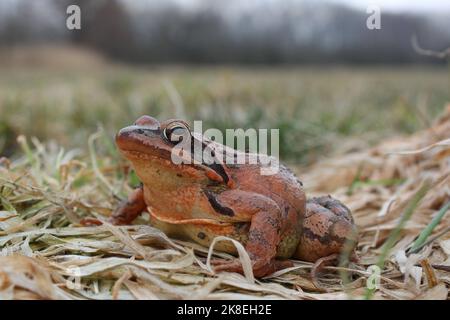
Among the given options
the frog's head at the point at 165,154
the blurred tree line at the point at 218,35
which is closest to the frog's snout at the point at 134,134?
the frog's head at the point at 165,154

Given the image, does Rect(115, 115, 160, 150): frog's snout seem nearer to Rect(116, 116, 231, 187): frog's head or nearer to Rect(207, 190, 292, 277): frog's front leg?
Rect(116, 116, 231, 187): frog's head

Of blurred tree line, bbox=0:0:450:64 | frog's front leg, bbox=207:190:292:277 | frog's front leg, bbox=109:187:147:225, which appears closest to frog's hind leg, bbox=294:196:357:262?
frog's front leg, bbox=207:190:292:277

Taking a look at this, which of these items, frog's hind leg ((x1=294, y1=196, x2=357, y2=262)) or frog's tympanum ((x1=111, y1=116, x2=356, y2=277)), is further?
frog's hind leg ((x1=294, y1=196, x2=357, y2=262))

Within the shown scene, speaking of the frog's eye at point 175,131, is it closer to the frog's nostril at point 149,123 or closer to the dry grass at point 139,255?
the frog's nostril at point 149,123

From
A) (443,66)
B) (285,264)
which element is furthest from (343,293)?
(443,66)

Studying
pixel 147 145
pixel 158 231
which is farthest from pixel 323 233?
pixel 147 145

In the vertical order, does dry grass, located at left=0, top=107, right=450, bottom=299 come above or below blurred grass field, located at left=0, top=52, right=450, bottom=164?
below

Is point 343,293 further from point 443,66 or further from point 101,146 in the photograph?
point 443,66

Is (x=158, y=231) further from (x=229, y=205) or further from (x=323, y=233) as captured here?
(x=323, y=233)
